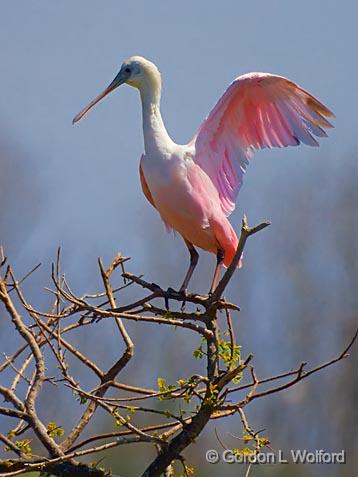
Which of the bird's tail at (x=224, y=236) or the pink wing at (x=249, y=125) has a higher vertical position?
the pink wing at (x=249, y=125)

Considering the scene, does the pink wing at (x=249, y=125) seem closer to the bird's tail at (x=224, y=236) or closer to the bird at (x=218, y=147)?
the bird at (x=218, y=147)

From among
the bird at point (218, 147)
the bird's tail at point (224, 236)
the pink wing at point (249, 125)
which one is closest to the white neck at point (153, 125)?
the bird at point (218, 147)

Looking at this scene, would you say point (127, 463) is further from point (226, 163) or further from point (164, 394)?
point (164, 394)

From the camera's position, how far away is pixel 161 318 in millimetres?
4738

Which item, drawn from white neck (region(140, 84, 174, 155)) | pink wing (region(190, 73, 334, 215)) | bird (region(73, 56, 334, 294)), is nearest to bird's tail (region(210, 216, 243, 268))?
bird (region(73, 56, 334, 294))

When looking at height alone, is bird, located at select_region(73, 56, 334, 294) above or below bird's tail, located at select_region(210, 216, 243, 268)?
above

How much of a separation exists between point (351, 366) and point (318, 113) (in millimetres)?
10784

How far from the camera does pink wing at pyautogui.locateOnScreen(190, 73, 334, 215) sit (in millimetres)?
6582

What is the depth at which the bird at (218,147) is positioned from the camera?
6.54m

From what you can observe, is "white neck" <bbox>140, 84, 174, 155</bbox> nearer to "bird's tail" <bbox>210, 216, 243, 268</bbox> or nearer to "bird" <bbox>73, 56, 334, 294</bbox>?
"bird" <bbox>73, 56, 334, 294</bbox>

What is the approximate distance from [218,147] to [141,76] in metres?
0.62

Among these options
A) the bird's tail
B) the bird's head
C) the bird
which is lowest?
the bird's tail

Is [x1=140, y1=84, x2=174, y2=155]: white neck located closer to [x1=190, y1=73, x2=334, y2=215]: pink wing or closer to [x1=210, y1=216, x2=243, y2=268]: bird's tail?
[x1=190, y1=73, x2=334, y2=215]: pink wing

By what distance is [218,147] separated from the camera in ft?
22.5
